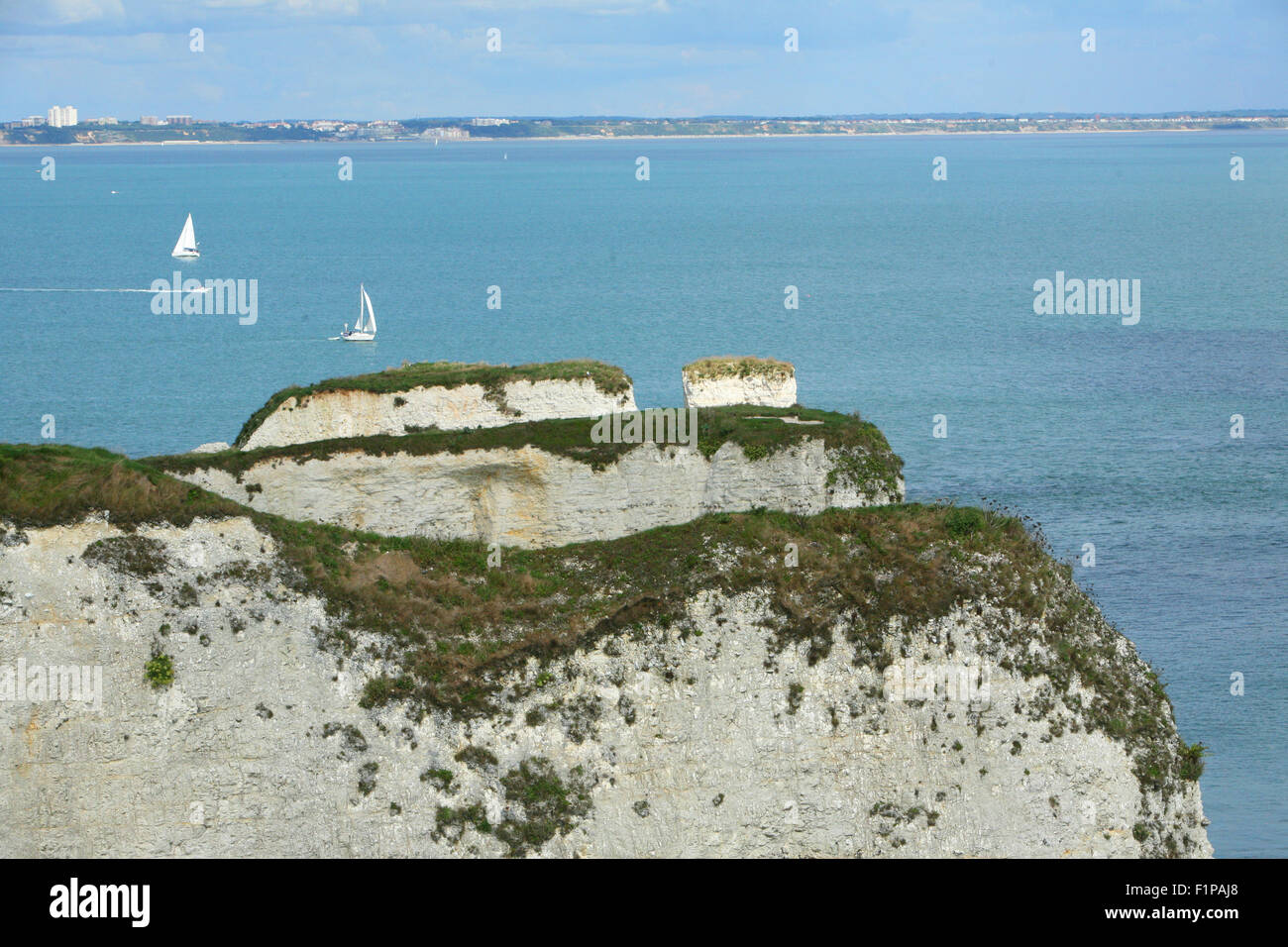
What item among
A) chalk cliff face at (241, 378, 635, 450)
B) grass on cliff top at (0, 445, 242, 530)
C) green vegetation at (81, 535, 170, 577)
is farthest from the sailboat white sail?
green vegetation at (81, 535, 170, 577)

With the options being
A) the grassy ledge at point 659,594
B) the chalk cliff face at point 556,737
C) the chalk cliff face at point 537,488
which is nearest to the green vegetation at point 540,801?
the chalk cliff face at point 556,737

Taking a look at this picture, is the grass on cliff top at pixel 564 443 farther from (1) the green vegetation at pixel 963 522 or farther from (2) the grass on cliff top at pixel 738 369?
(1) the green vegetation at pixel 963 522

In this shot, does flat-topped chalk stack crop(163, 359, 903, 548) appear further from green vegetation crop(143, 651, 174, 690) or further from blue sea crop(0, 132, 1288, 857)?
blue sea crop(0, 132, 1288, 857)

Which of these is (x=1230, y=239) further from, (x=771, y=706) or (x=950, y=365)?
(x=771, y=706)

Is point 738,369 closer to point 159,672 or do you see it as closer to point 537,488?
point 537,488

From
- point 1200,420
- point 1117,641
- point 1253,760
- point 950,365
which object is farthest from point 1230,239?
point 1117,641

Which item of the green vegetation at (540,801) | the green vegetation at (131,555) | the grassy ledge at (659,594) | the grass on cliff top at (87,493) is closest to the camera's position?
the green vegetation at (540,801)
